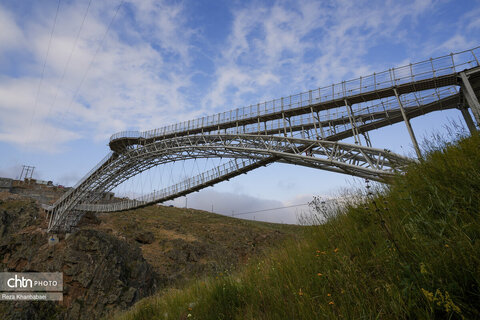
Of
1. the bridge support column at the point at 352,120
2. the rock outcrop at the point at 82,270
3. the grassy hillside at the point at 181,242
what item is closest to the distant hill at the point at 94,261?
the rock outcrop at the point at 82,270

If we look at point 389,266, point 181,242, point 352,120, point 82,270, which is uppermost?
point 352,120

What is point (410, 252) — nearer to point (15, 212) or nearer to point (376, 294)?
point (376, 294)

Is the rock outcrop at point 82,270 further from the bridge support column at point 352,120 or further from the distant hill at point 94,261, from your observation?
the bridge support column at point 352,120

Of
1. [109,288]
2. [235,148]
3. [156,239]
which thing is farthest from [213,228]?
[235,148]

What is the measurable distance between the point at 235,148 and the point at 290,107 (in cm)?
550

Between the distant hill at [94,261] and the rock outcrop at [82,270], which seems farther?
the distant hill at [94,261]

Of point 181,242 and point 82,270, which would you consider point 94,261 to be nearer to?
point 82,270

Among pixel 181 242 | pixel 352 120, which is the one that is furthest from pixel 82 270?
pixel 352 120

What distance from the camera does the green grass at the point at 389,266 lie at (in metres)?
1.92

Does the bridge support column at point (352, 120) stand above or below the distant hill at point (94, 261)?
above

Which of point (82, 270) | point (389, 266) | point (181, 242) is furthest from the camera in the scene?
point (181, 242)

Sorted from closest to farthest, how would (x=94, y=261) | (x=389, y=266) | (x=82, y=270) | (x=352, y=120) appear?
(x=389, y=266), (x=352, y=120), (x=82, y=270), (x=94, y=261)

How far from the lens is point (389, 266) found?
250cm

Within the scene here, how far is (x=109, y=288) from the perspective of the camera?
64.6 feet
